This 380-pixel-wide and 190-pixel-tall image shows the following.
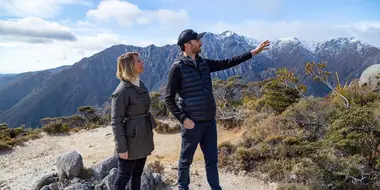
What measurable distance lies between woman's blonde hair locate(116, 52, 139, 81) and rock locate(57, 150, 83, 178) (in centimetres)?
244

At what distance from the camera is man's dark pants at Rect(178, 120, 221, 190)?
3307mm

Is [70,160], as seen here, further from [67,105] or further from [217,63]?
[67,105]

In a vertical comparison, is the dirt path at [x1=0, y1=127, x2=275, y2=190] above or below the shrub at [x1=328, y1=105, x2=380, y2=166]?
below

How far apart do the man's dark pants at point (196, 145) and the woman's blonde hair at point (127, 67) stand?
0.72 meters

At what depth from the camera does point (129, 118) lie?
316 centimetres

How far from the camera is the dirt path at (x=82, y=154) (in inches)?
213

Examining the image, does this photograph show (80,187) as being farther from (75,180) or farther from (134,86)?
(134,86)

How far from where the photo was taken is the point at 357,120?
430 cm

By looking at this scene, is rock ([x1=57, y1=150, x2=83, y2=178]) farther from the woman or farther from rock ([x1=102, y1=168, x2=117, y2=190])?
the woman

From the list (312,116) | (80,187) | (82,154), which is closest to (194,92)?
(80,187)

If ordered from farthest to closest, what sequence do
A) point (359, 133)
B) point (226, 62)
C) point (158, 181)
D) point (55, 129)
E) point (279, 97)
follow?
point (55, 129) → point (279, 97) → point (158, 181) → point (359, 133) → point (226, 62)

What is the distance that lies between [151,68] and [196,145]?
12224 cm

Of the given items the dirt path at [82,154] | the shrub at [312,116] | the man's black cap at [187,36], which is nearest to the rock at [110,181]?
the dirt path at [82,154]

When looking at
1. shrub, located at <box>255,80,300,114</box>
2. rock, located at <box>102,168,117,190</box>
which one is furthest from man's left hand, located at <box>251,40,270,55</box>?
shrub, located at <box>255,80,300,114</box>
